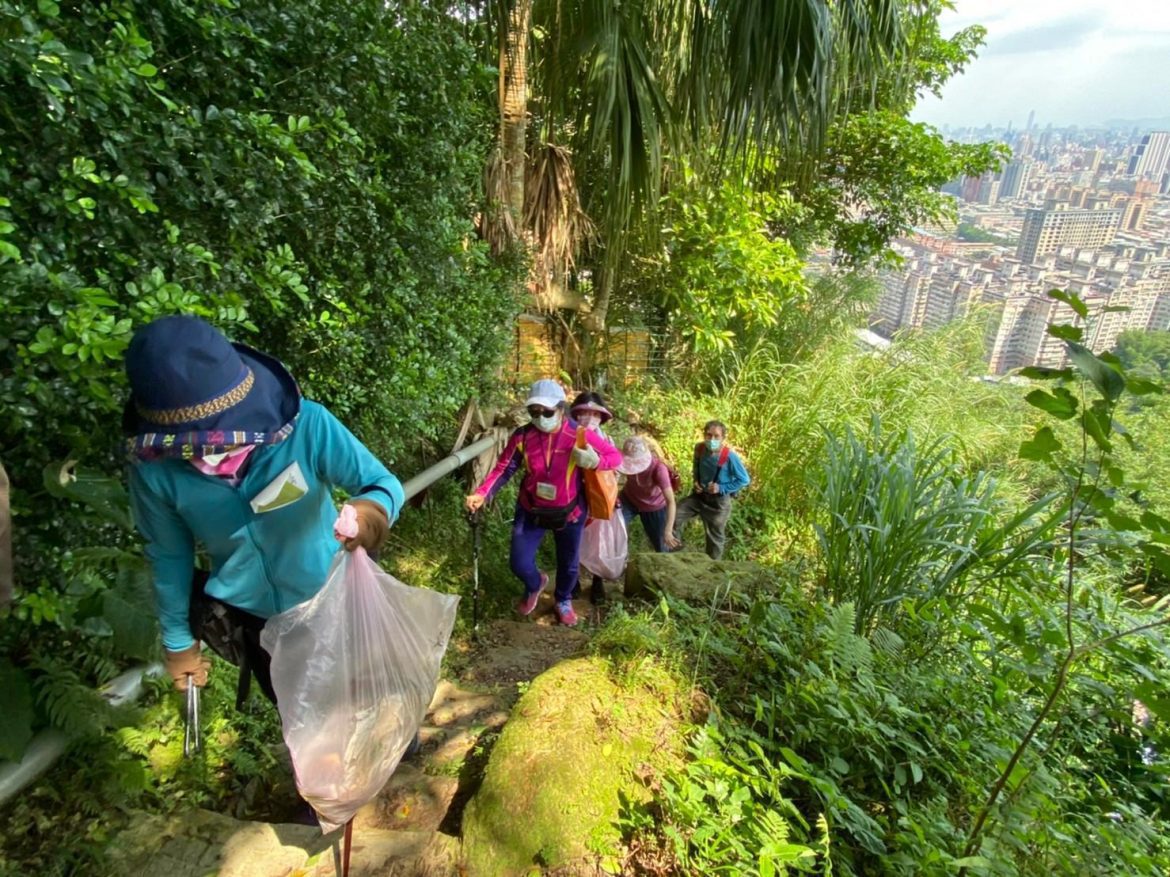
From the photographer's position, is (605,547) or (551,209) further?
(551,209)

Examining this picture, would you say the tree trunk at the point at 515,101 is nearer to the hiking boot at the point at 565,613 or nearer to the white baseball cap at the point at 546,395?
the white baseball cap at the point at 546,395

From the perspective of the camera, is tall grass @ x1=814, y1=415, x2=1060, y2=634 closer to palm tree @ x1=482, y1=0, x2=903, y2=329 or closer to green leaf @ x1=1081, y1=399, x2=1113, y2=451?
green leaf @ x1=1081, y1=399, x2=1113, y2=451

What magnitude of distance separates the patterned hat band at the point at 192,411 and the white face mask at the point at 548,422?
1804 millimetres

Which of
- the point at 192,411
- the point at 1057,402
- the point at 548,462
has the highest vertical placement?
the point at 1057,402

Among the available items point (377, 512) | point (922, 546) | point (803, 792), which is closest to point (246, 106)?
point (377, 512)

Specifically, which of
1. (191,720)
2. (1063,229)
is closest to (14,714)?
(191,720)

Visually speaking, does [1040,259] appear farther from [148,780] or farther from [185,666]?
[148,780]

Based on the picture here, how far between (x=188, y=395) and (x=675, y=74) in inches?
147

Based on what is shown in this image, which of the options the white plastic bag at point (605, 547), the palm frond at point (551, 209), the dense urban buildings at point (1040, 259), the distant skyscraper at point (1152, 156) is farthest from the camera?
the distant skyscraper at point (1152, 156)

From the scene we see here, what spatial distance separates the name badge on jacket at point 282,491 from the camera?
4.68 ft

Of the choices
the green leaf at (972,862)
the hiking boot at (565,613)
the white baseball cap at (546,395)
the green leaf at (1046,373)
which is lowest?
the hiking boot at (565,613)

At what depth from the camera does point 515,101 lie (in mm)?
4020

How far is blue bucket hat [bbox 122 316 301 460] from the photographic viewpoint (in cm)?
122

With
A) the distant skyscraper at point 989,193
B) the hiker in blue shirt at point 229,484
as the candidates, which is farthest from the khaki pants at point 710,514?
the distant skyscraper at point 989,193
